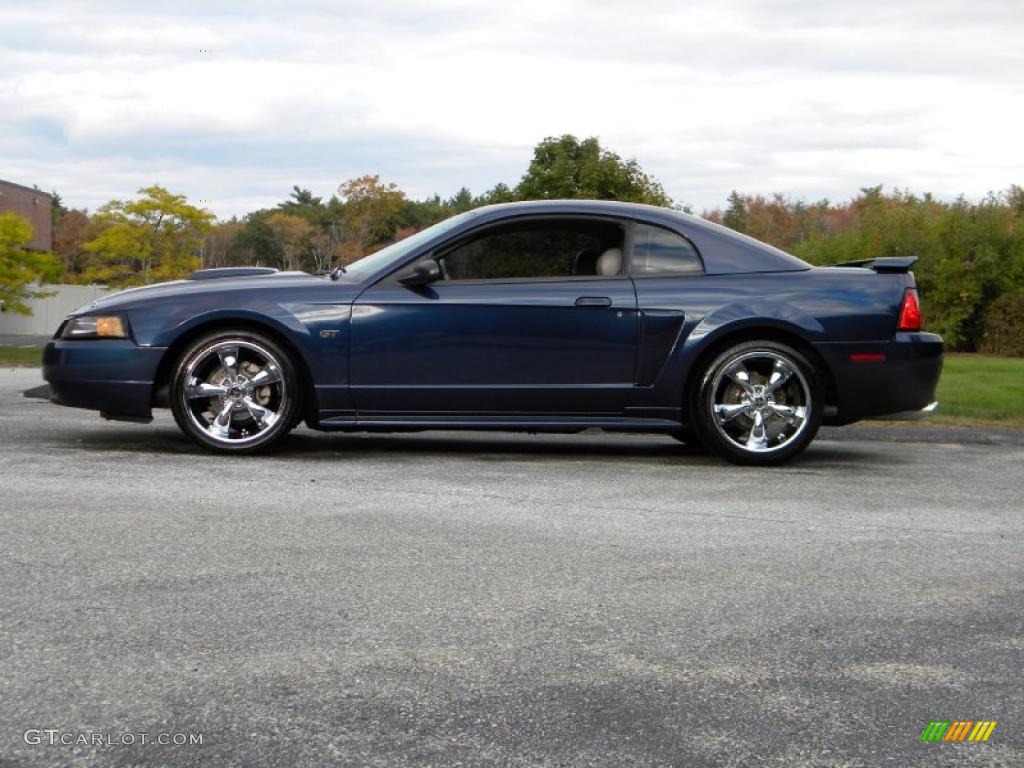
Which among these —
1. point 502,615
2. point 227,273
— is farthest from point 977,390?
point 502,615

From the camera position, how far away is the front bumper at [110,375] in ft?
23.6

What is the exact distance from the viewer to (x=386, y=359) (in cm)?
719

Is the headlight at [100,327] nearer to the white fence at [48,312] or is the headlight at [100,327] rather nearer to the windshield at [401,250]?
the windshield at [401,250]

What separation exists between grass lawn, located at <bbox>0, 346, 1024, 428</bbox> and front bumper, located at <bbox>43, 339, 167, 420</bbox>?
6058mm

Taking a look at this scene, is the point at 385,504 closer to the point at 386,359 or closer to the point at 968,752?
the point at 386,359

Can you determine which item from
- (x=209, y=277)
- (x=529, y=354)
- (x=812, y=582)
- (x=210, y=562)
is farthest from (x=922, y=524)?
(x=209, y=277)

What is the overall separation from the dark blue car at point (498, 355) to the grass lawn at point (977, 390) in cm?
307

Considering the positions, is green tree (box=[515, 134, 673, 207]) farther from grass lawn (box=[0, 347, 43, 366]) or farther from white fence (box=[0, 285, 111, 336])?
white fence (box=[0, 285, 111, 336])

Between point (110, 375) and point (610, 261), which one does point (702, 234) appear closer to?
point (610, 261)

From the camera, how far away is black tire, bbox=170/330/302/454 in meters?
7.16

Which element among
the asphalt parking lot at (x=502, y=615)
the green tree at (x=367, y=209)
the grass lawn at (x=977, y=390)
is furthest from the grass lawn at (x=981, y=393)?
the green tree at (x=367, y=209)

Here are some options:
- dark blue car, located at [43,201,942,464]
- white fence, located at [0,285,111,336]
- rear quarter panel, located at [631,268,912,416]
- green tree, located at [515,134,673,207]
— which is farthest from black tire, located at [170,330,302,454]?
white fence, located at [0,285,111,336]

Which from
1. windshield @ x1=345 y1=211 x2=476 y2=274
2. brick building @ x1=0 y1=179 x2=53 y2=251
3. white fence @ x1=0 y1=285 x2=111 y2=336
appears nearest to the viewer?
windshield @ x1=345 y1=211 x2=476 y2=274

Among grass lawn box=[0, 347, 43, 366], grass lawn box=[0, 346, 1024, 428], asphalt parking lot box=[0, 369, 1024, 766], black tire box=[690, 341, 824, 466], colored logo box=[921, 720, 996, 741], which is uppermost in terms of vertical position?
black tire box=[690, 341, 824, 466]
